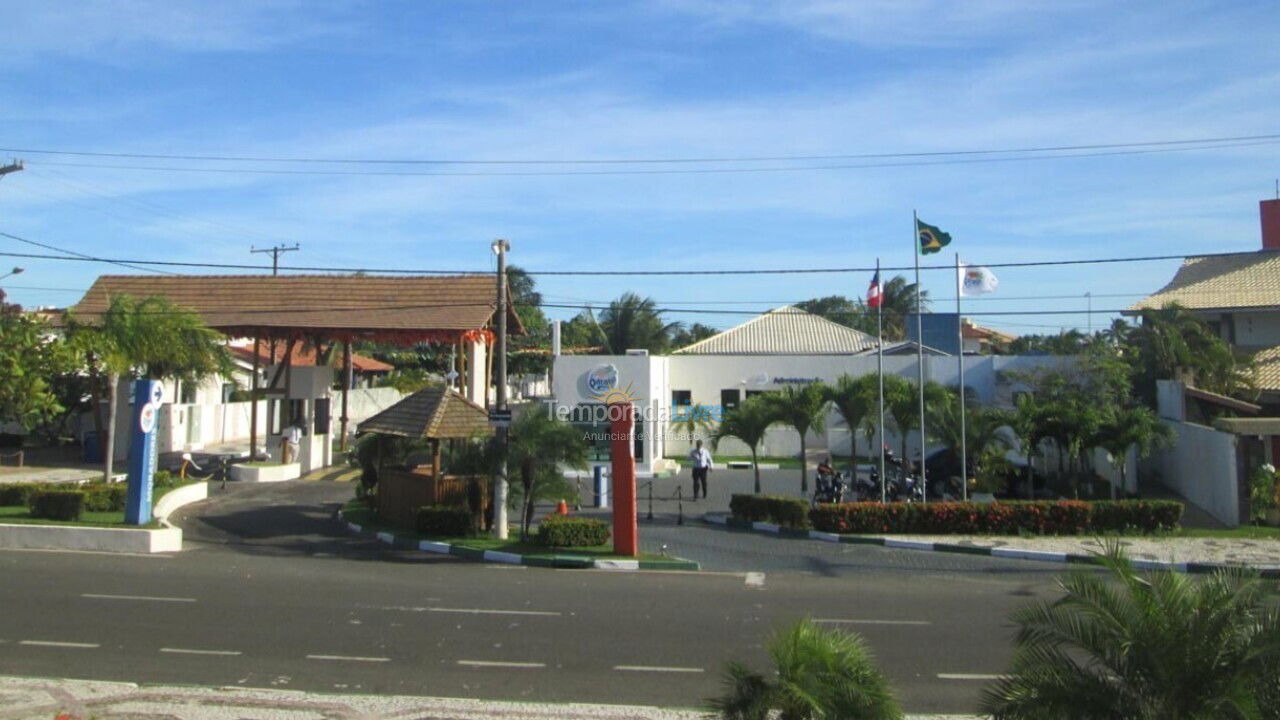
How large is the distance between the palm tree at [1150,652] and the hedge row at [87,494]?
67.0 feet

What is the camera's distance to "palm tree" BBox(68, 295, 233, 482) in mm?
26344

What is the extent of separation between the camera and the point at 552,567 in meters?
18.2

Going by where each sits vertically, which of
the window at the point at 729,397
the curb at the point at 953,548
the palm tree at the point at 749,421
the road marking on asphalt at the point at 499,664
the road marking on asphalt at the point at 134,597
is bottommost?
the road marking on asphalt at the point at 499,664

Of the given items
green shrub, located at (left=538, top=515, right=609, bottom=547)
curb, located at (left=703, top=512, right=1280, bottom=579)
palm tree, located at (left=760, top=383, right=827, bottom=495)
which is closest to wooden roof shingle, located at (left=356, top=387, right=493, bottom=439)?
green shrub, located at (left=538, top=515, right=609, bottom=547)

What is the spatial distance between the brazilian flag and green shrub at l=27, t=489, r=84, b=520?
1842cm

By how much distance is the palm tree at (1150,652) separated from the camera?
5477 millimetres

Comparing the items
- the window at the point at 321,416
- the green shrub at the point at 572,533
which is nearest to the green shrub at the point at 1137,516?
the green shrub at the point at 572,533

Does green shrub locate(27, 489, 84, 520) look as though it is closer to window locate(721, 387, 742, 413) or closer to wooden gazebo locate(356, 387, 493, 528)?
wooden gazebo locate(356, 387, 493, 528)

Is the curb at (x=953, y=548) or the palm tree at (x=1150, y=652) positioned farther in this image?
the curb at (x=953, y=548)

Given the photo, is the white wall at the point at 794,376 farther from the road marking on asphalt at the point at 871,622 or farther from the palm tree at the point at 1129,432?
the road marking on asphalt at the point at 871,622

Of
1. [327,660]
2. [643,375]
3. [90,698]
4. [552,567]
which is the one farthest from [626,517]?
[643,375]

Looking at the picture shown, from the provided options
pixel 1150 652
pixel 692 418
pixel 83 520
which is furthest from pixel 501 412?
pixel 692 418

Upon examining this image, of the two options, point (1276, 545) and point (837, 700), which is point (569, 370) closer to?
point (1276, 545)

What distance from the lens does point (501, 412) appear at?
793 inches
